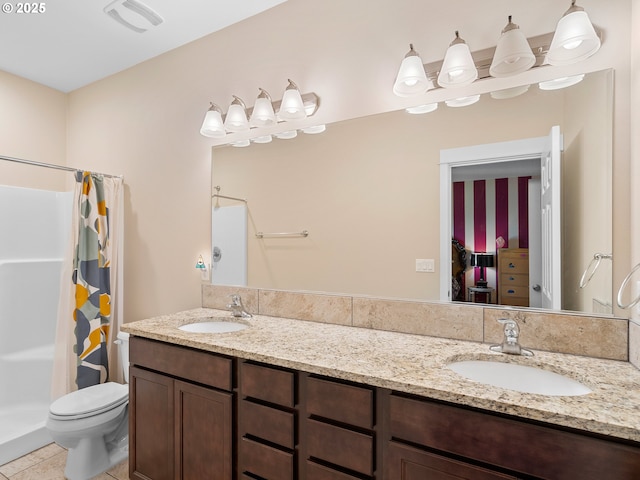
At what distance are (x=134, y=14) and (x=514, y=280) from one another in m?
2.54

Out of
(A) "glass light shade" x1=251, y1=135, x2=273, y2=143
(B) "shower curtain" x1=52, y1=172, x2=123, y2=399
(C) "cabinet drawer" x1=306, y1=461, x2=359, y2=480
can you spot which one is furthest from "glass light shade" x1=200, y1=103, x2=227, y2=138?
(C) "cabinet drawer" x1=306, y1=461, x2=359, y2=480

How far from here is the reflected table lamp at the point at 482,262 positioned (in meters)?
1.58

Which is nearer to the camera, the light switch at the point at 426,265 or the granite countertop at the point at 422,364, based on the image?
the granite countertop at the point at 422,364

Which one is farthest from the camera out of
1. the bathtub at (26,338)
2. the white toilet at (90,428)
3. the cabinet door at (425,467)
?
the bathtub at (26,338)

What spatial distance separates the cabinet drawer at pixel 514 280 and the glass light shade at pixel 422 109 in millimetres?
826

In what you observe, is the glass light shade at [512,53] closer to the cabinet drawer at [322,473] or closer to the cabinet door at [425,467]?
the cabinet door at [425,467]

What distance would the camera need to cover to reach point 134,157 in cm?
277

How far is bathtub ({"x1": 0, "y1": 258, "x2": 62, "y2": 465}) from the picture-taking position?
2592mm

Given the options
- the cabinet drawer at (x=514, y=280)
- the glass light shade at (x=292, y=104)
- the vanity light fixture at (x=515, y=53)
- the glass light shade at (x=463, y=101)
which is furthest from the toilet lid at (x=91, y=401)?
the glass light shade at (x=463, y=101)

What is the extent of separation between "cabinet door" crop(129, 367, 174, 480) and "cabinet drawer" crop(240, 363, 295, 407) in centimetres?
48

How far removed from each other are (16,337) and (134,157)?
65.5 inches

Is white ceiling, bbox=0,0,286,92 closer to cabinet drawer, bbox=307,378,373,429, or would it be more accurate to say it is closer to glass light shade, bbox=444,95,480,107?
glass light shade, bbox=444,95,480,107

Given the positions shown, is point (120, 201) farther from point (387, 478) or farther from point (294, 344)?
point (387, 478)

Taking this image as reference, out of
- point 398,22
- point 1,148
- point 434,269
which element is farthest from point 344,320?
point 1,148
